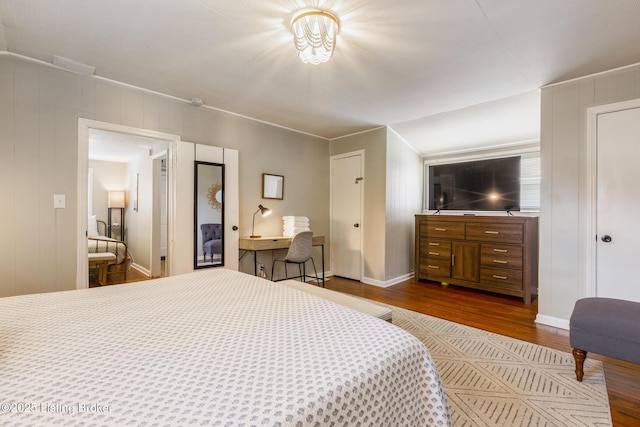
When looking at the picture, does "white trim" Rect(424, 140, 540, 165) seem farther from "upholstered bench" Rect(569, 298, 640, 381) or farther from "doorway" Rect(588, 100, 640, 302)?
"upholstered bench" Rect(569, 298, 640, 381)

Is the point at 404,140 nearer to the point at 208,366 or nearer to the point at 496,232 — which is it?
the point at 496,232

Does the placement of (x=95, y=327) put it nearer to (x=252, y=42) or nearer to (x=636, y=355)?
(x=252, y=42)

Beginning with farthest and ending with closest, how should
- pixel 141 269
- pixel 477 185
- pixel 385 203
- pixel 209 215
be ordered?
1. pixel 141 269
2. pixel 477 185
3. pixel 385 203
4. pixel 209 215

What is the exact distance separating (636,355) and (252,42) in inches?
123

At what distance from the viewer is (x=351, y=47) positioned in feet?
7.11

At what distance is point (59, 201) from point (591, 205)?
15.3 ft

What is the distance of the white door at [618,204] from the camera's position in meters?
2.41

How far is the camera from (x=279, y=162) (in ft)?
13.6

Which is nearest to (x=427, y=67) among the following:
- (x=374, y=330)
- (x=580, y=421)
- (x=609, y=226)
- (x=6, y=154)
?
(x=609, y=226)

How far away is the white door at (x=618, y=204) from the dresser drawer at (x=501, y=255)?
985 millimetres

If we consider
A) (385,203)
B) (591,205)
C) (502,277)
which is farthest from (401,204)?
(591,205)

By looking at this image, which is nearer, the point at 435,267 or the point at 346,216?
the point at 435,267

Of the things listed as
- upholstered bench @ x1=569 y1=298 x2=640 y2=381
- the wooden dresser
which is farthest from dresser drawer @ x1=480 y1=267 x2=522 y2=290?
upholstered bench @ x1=569 y1=298 x2=640 y2=381

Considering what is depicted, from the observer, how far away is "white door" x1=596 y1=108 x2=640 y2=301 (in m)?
2.41
